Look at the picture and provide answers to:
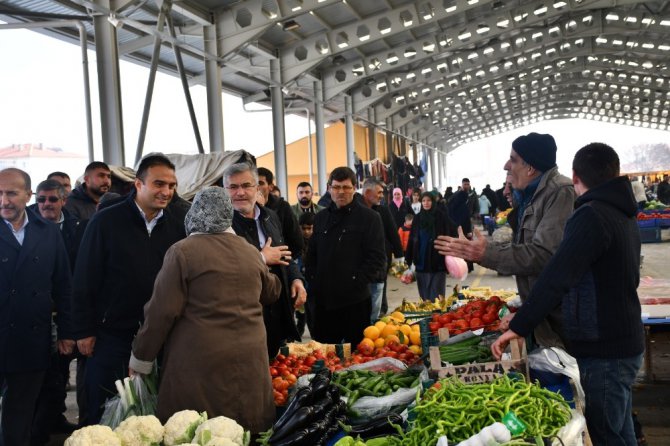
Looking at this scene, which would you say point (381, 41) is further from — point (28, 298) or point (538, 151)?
point (28, 298)

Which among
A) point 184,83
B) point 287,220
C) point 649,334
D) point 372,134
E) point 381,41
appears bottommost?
point 649,334

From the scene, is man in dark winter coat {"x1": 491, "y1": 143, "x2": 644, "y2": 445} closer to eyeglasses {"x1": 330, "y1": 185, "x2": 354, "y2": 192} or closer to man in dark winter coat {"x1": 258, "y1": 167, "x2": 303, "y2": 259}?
eyeglasses {"x1": 330, "y1": 185, "x2": 354, "y2": 192}

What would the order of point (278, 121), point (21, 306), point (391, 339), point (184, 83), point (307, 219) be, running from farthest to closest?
1. point (278, 121)
2. point (184, 83)
3. point (307, 219)
4. point (391, 339)
5. point (21, 306)

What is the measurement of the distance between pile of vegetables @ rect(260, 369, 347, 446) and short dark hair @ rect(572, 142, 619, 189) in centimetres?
154

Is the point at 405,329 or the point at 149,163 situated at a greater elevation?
the point at 149,163

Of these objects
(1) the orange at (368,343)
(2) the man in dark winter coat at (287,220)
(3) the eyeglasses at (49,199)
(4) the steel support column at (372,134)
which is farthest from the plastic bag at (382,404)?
(4) the steel support column at (372,134)

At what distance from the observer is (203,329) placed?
2951mm

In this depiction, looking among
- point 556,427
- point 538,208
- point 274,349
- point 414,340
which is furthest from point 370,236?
point 556,427

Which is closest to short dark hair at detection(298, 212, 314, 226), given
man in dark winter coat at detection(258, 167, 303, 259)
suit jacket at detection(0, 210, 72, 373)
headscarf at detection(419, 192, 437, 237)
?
headscarf at detection(419, 192, 437, 237)

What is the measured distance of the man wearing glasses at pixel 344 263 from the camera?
197 inches

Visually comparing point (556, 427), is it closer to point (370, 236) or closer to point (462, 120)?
point (370, 236)

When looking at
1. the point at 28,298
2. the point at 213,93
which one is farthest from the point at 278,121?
the point at 28,298

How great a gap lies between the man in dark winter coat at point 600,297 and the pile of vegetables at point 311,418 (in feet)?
2.83

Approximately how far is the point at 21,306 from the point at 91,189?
201 centimetres
